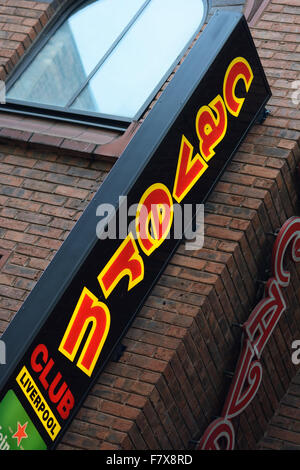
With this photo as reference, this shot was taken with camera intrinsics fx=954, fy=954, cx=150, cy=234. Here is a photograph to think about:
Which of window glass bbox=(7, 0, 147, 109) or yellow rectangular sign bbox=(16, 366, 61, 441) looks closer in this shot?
yellow rectangular sign bbox=(16, 366, 61, 441)

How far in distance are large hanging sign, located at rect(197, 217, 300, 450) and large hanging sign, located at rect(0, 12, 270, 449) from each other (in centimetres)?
75

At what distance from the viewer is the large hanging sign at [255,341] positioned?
679 cm

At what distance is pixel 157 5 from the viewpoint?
364 inches

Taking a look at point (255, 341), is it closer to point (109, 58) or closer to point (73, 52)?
point (109, 58)

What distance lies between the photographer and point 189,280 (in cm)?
702

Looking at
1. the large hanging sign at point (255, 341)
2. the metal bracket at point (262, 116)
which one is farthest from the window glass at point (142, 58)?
the large hanging sign at point (255, 341)

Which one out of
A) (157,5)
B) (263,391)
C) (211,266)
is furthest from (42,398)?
(157,5)

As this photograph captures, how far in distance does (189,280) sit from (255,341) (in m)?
0.69

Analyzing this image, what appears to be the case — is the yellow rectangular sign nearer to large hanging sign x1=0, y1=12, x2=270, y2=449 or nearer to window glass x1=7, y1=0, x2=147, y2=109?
large hanging sign x1=0, y1=12, x2=270, y2=449

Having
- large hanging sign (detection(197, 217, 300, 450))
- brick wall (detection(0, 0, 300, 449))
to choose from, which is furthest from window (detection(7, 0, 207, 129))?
large hanging sign (detection(197, 217, 300, 450))

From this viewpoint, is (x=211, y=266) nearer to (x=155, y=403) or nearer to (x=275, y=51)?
(x=155, y=403)

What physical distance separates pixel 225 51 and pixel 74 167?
155 cm

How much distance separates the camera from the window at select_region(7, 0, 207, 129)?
8508mm

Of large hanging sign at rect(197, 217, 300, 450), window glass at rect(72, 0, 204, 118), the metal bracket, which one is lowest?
large hanging sign at rect(197, 217, 300, 450)
